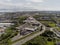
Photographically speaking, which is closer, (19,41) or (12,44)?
(12,44)

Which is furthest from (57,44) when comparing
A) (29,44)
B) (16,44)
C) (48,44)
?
(16,44)

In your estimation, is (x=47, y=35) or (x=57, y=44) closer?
(x=57, y=44)

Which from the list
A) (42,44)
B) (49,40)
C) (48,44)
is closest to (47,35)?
(49,40)

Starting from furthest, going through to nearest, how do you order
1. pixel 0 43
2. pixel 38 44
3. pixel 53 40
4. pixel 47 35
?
pixel 47 35 → pixel 53 40 → pixel 0 43 → pixel 38 44

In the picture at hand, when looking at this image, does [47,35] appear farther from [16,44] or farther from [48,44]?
[16,44]

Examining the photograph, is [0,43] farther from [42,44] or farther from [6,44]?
[42,44]

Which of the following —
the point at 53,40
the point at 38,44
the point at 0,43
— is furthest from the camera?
the point at 53,40

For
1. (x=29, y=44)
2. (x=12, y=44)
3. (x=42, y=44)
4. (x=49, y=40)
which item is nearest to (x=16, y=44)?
(x=12, y=44)

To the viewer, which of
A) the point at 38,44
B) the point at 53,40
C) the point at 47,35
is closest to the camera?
the point at 38,44

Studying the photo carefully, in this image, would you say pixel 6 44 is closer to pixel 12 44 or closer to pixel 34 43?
pixel 12 44
